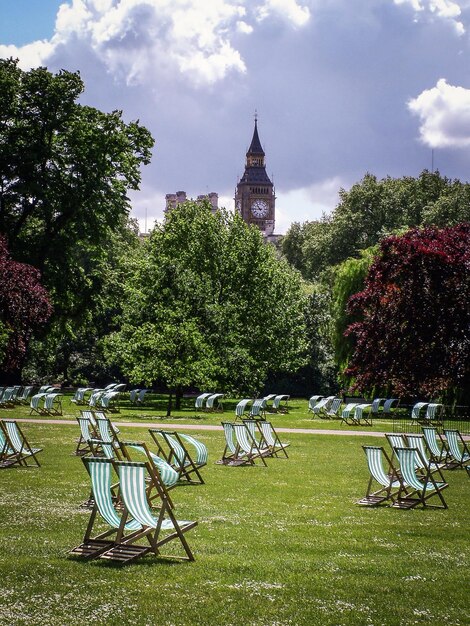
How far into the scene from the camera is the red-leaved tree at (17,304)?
34844mm

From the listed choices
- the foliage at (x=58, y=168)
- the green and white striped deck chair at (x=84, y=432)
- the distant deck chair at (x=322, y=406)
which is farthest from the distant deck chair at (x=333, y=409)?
the green and white striped deck chair at (x=84, y=432)

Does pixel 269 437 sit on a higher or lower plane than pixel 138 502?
lower

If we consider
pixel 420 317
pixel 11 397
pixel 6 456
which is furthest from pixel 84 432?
Result: pixel 11 397

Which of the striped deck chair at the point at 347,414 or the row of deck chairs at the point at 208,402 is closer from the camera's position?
the striped deck chair at the point at 347,414

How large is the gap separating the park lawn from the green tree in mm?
20005

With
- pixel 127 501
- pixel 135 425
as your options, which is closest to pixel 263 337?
pixel 135 425

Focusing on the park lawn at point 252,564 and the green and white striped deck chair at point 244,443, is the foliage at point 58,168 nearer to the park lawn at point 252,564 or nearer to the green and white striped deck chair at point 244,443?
the green and white striped deck chair at point 244,443

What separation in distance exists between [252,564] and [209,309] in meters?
32.9

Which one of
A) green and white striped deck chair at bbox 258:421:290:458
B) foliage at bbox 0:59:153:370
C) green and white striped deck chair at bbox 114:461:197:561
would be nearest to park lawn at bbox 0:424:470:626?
green and white striped deck chair at bbox 114:461:197:561

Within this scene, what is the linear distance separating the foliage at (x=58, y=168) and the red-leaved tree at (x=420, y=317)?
16.9m

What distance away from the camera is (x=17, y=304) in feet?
115

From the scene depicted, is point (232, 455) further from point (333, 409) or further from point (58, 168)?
point (58, 168)

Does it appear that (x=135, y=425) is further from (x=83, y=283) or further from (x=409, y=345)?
(x=83, y=283)

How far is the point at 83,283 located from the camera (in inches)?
1794
